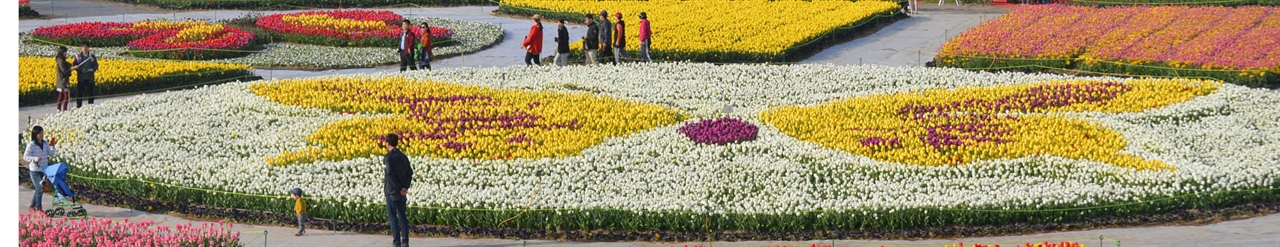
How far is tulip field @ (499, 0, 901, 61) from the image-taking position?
1192 inches

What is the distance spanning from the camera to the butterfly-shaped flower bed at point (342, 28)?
1334 inches

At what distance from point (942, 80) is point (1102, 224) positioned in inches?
392

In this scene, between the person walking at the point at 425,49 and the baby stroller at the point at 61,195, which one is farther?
the person walking at the point at 425,49

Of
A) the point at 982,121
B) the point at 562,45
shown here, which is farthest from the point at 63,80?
the point at 982,121

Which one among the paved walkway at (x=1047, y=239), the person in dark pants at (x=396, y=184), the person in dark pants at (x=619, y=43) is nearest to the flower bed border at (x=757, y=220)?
the paved walkway at (x=1047, y=239)

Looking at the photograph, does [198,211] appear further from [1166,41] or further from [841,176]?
[1166,41]

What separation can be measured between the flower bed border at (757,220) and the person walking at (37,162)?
83.6 inches

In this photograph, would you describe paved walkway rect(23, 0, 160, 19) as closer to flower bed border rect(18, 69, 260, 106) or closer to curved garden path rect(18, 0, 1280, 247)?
curved garden path rect(18, 0, 1280, 247)

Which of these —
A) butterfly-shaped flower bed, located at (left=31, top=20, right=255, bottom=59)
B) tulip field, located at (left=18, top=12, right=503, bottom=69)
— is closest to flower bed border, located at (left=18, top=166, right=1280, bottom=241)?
tulip field, located at (left=18, top=12, right=503, bottom=69)

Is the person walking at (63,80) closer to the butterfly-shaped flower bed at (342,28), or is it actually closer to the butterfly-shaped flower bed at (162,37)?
the butterfly-shaped flower bed at (162,37)

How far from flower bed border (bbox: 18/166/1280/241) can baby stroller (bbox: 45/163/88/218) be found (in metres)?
1.74


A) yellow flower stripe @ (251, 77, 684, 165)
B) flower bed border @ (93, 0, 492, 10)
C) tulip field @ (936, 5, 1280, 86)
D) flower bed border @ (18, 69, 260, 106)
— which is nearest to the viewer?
yellow flower stripe @ (251, 77, 684, 165)

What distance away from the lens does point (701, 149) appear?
790 inches

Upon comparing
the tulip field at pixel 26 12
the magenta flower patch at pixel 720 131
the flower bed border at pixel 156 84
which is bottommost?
the magenta flower patch at pixel 720 131
